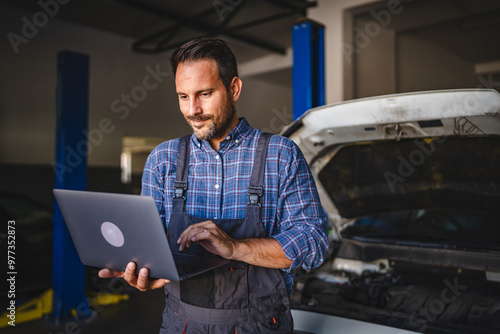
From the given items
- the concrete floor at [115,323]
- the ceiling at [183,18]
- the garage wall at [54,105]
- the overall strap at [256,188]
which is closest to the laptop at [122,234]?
the overall strap at [256,188]

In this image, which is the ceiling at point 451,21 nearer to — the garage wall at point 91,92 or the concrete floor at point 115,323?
the garage wall at point 91,92

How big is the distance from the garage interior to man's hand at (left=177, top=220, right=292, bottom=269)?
3524 millimetres

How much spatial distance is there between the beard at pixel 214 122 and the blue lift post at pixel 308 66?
1.74m

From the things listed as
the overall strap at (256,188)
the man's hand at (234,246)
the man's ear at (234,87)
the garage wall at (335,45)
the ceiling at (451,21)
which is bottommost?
the man's hand at (234,246)

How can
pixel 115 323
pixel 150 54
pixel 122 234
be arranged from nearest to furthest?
pixel 122 234, pixel 115 323, pixel 150 54

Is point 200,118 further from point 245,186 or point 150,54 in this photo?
point 150,54

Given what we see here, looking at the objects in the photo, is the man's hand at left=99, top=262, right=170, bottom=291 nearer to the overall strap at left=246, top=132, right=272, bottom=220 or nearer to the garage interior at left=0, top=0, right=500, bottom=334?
the overall strap at left=246, top=132, right=272, bottom=220

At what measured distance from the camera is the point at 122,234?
985 millimetres

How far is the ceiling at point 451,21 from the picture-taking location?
19.5 feet

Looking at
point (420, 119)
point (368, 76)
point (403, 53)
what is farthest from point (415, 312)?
point (403, 53)

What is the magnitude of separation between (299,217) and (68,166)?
322 centimetres

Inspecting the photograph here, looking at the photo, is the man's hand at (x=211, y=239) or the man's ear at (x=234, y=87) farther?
the man's ear at (x=234, y=87)

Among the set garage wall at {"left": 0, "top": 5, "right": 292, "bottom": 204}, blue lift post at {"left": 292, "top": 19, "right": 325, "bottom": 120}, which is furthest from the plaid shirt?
garage wall at {"left": 0, "top": 5, "right": 292, "bottom": 204}

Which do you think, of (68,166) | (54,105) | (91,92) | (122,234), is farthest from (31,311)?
(91,92)
